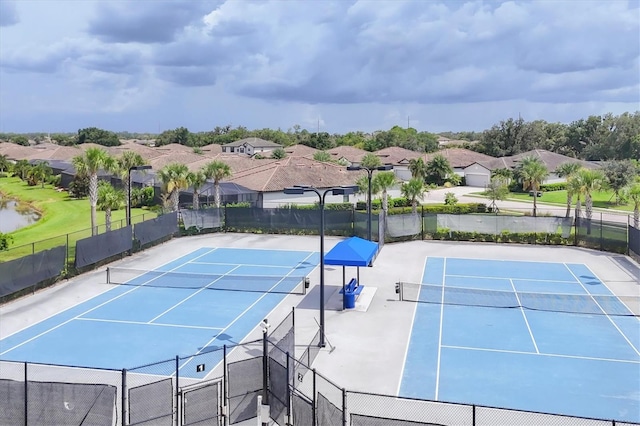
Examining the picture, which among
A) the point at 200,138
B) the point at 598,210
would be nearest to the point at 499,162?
the point at 598,210

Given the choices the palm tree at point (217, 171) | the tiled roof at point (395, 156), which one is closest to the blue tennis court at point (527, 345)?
the palm tree at point (217, 171)

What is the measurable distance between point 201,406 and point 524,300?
593 inches

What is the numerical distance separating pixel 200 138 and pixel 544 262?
128217 mm

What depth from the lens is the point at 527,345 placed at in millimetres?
18516

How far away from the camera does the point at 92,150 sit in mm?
32312

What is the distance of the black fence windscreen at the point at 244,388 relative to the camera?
13.0m

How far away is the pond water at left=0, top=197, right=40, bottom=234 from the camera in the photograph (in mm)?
50209

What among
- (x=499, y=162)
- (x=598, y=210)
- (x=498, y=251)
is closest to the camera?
Answer: (x=498, y=251)

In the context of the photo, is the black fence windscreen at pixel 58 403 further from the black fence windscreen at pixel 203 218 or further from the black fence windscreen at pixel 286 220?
the black fence windscreen at pixel 286 220

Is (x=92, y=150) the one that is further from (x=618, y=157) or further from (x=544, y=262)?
(x=618, y=157)

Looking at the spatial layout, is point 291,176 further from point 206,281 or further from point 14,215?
point 14,215

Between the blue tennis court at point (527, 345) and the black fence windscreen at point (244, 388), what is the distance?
3.79 meters

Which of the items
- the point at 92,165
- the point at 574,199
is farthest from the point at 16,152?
the point at 574,199

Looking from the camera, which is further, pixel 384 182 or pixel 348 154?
pixel 348 154
